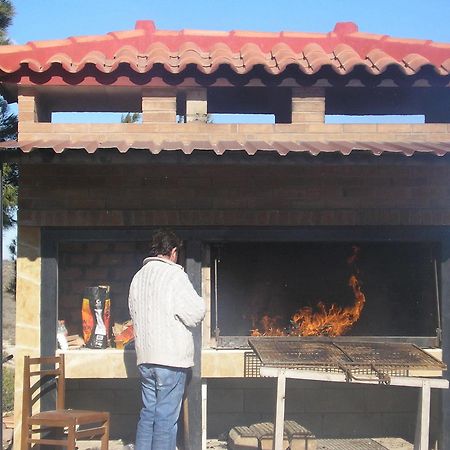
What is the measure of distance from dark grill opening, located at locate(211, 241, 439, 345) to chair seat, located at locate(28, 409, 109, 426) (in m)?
1.69

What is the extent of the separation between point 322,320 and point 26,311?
2910 millimetres

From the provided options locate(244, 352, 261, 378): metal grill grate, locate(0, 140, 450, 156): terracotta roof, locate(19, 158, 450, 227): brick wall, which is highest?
locate(0, 140, 450, 156): terracotta roof

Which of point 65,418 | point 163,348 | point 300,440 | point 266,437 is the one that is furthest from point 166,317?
point 300,440

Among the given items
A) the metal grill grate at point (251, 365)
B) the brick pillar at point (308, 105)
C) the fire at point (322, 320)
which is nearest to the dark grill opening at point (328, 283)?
the fire at point (322, 320)

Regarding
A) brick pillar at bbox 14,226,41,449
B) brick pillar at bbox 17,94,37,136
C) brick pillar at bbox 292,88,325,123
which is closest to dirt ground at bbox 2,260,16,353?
brick pillar at bbox 17,94,37,136

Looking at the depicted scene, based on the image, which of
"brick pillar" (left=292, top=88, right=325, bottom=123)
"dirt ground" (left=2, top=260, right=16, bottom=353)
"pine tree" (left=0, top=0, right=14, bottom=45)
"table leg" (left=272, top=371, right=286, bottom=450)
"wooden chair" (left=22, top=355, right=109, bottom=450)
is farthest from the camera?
"dirt ground" (left=2, top=260, right=16, bottom=353)

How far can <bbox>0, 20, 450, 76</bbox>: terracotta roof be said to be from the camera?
748 centimetres

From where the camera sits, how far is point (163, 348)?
5816mm

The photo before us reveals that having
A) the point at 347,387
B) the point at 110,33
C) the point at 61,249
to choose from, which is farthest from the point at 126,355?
the point at 110,33

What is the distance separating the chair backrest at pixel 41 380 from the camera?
22.7 feet

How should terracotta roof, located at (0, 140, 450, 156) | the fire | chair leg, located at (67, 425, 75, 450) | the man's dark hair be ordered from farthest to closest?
the fire, chair leg, located at (67, 425, 75, 450), terracotta roof, located at (0, 140, 450, 156), the man's dark hair

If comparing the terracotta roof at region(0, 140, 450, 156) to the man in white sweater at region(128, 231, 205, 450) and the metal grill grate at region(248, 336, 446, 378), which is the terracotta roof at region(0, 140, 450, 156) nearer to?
the man in white sweater at region(128, 231, 205, 450)

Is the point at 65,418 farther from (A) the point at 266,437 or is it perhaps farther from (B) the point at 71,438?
(A) the point at 266,437

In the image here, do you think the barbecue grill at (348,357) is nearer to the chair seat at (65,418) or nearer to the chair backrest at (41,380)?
the chair seat at (65,418)
